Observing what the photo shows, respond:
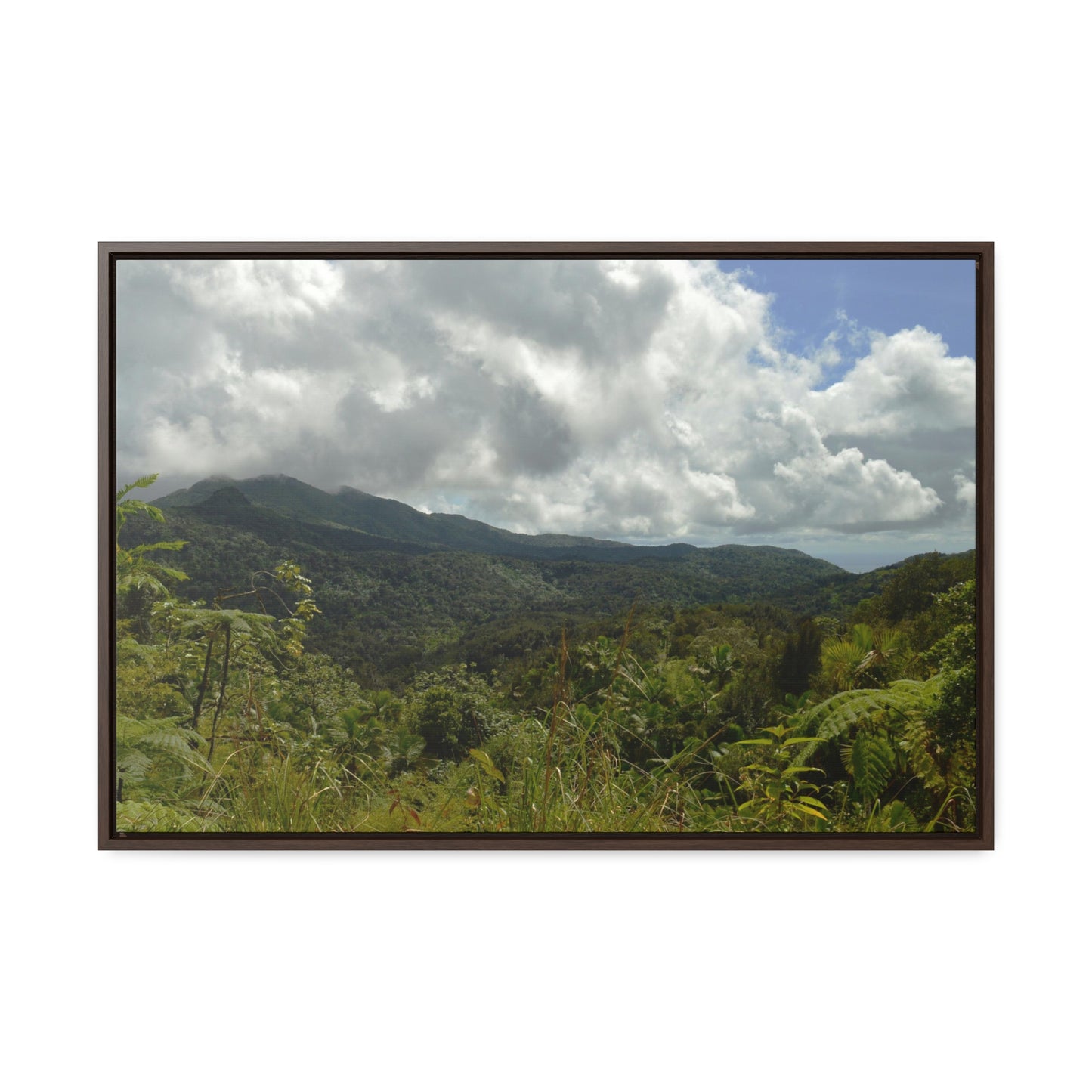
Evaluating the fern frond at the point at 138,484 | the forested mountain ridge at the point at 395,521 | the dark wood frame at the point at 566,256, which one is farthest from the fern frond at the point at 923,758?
the fern frond at the point at 138,484

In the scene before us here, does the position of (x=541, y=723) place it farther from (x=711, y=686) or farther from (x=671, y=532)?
(x=671, y=532)

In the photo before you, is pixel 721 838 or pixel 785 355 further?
pixel 785 355

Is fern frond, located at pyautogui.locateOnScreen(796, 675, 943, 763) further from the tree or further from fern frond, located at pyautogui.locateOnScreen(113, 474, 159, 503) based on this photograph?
fern frond, located at pyautogui.locateOnScreen(113, 474, 159, 503)

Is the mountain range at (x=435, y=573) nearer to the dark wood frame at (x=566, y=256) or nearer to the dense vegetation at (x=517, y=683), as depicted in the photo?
the dense vegetation at (x=517, y=683)

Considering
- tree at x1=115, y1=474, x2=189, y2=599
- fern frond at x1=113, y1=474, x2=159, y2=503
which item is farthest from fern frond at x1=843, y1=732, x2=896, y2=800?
fern frond at x1=113, y1=474, x2=159, y2=503

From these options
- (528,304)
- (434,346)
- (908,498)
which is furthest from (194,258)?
(908,498)

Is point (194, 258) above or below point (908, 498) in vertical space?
above
